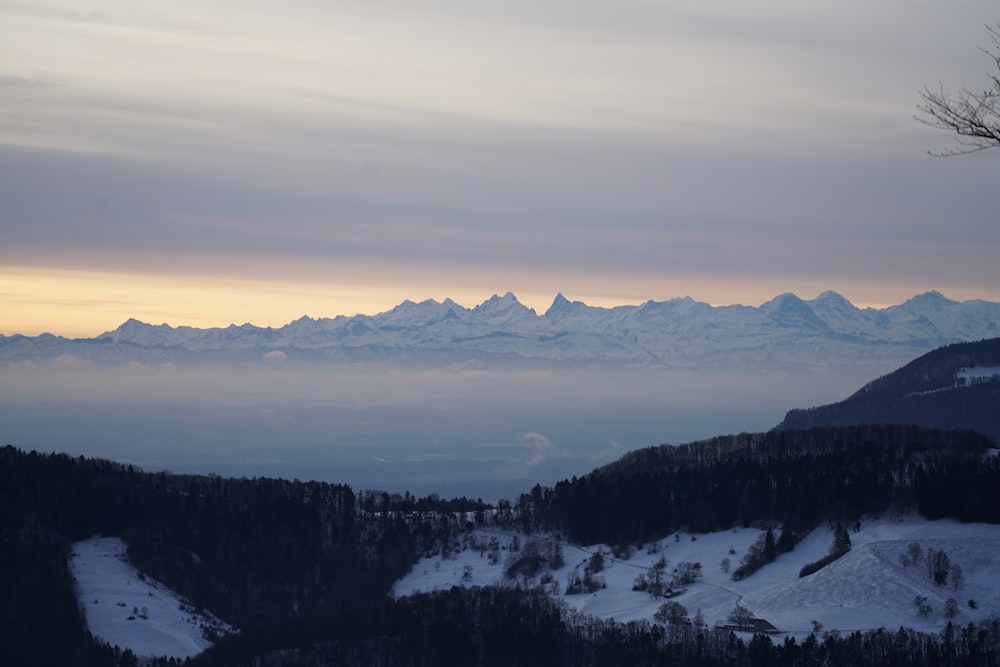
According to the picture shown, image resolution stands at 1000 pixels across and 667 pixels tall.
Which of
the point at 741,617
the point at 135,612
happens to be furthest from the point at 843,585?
the point at 135,612

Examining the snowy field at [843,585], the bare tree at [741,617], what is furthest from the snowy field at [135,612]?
the bare tree at [741,617]

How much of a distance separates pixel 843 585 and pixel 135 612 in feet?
312

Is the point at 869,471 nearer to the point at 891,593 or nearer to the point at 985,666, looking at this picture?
the point at 891,593

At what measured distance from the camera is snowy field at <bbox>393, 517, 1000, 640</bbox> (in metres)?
148

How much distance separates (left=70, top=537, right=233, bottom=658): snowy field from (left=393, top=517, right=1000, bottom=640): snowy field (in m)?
49.6

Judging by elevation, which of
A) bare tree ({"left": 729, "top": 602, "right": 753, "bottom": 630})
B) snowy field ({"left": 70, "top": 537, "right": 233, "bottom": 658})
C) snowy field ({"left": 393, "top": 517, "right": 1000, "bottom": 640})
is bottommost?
snowy field ({"left": 70, "top": 537, "right": 233, "bottom": 658})

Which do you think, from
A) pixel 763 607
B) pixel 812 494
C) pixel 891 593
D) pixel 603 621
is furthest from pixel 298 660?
pixel 812 494

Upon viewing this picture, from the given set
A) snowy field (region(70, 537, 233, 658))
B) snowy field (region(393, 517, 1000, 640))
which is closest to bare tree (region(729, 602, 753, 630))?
snowy field (region(393, 517, 1000, 640))

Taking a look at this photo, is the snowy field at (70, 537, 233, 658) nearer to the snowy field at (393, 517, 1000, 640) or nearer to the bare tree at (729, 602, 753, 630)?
the snowy field at (393, 517, 1000, 640)

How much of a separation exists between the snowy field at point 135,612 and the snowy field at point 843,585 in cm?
4955

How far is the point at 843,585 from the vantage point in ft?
515

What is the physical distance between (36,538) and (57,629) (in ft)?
84.7

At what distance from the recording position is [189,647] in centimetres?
17325

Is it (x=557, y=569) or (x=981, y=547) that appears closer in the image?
(x=981, y=547)
